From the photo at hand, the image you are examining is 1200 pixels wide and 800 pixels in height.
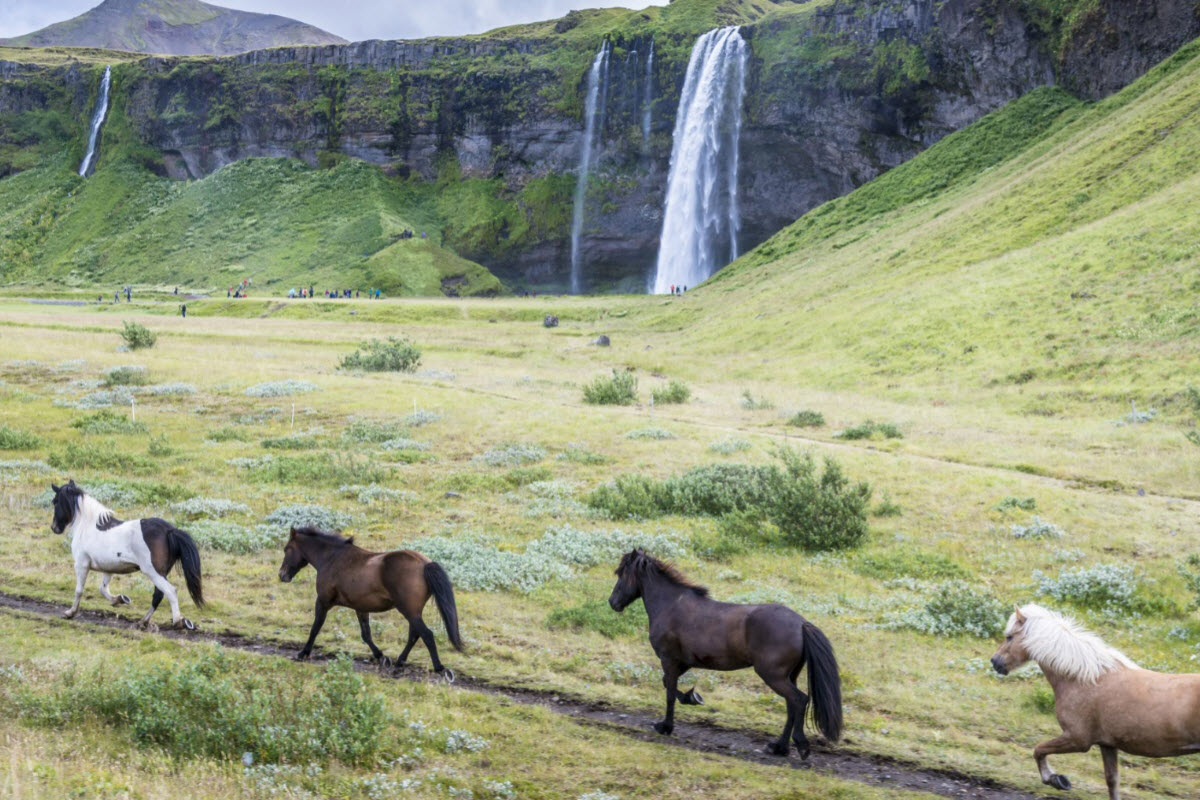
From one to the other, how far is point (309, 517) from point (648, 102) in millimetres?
109937

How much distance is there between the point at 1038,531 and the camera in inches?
741

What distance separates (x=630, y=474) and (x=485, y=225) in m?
108

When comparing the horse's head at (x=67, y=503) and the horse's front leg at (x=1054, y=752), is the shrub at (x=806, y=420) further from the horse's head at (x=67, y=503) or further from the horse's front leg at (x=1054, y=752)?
the horse's head at (x=67, y=503)

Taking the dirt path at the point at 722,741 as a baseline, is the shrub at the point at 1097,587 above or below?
above

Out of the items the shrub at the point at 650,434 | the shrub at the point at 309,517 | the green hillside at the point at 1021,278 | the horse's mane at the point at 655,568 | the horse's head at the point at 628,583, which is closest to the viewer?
the horse's mane at the point at 655,568

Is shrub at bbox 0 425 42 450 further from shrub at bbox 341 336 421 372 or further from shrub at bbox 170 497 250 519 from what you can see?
shrub at bbox 341 336 421 372

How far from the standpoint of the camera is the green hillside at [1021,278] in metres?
38.1

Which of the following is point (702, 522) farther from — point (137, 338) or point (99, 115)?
point (99, 115)

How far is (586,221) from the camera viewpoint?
122750 millimetres

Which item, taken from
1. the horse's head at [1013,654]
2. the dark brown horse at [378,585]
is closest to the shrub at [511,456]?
the dark brown horse at [378,585]

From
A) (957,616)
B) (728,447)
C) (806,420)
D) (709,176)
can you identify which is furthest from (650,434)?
(709,176)

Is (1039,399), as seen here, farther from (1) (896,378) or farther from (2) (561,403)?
(2) (561,403)

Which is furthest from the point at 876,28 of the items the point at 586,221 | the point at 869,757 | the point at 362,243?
the point at 869,757

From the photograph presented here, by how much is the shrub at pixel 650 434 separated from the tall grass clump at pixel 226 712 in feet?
64.6
